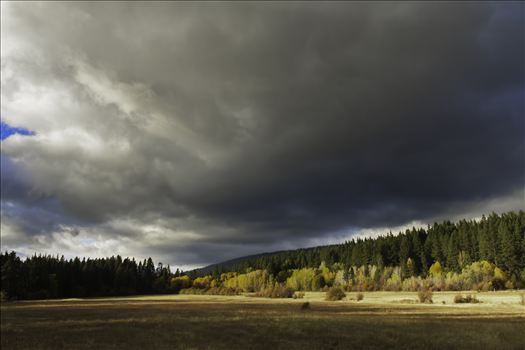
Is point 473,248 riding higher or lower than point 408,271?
higher

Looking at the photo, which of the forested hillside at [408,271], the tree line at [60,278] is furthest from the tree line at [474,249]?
the tree line at [60,278]

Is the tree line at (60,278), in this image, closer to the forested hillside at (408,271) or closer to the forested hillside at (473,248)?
the forested hillside at (408,271)

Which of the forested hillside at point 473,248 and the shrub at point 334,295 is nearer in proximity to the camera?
the shrub at point 334,295

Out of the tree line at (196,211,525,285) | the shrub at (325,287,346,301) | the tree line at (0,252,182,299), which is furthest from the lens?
the tree line at (196,211,525,285)

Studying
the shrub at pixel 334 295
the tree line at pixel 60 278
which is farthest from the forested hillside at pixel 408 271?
the shrub at pixel 334 295

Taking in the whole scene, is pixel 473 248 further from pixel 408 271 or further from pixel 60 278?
pixel 60 278

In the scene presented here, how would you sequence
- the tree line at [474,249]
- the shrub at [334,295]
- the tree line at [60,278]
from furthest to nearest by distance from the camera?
the tree line at [474,249] < the tree line at [60,278] < the shrub at [334,295]

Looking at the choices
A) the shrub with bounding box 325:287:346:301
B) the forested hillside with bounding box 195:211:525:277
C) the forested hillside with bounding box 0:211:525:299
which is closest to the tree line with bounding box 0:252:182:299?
the forested hillside with bounding box 0:211:525:299

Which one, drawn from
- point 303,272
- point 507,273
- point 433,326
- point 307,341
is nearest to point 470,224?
point 507,273

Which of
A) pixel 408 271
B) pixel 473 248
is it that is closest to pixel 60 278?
pixel 408 271

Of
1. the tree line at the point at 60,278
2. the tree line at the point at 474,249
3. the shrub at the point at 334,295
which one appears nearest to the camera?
the shrub at the point at 334,295

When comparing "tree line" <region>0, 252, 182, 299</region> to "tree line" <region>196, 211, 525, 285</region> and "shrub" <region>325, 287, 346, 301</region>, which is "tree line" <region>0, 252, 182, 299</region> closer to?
"shrub" <region>325, 287, 346, 301</region>

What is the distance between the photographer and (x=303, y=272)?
200m

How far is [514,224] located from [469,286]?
43.4 m
